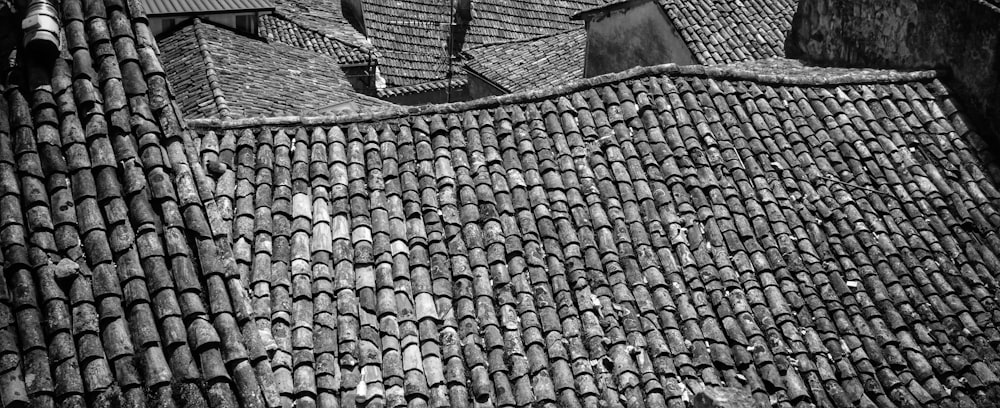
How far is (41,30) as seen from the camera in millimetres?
4855

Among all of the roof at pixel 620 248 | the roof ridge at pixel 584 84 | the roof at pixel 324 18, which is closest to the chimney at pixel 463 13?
the roof at pixel 324 18

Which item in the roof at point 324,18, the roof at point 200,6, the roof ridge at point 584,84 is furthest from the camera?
the roof at point 324,18

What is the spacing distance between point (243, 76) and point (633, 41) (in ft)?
23.8

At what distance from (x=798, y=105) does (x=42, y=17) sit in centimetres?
771

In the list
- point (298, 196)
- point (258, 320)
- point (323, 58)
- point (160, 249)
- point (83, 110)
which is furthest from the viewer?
point (323, 58)

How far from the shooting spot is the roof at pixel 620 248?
22.9 ft

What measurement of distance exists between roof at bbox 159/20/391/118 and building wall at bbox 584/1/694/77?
4.44 m

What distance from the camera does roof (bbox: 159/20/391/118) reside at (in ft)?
53.9

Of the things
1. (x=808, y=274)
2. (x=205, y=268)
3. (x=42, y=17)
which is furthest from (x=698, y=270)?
(x=42, y=17)

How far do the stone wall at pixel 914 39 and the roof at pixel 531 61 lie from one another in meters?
7.51

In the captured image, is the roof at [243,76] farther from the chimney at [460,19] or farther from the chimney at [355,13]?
the chimney at [460,19]

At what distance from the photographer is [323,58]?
22.6 meters

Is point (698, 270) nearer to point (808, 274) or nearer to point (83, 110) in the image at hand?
point (808, 274)

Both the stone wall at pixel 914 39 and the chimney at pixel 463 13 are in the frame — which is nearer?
the stone wall at pixel 914 39
